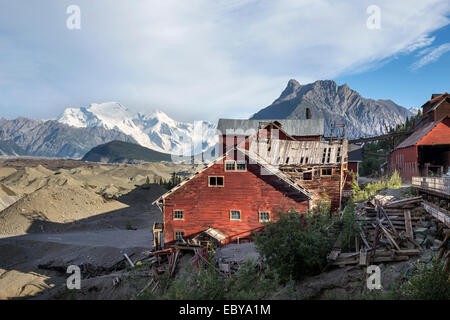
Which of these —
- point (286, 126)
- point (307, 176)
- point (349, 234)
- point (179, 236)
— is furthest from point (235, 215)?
point (286, 126)

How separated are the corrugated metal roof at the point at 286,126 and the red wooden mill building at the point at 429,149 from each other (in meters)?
12.5

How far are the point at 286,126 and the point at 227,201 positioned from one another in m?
29.3

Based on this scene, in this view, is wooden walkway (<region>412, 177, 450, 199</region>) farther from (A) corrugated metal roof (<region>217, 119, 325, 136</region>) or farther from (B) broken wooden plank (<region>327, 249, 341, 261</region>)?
(A) corrugated metal roof (<region>217, 119, 325, 136</region>)

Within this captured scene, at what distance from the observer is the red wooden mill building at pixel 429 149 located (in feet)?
115

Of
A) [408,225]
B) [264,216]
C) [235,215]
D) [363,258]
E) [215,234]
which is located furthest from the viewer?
[235,215]

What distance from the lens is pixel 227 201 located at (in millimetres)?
26312

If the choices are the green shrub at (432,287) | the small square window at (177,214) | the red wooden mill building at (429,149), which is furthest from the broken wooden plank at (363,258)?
the red wooden mill building at (429,149)

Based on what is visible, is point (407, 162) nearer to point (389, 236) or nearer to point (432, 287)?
point (389, 236)

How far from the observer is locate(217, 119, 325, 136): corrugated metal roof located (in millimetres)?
51328

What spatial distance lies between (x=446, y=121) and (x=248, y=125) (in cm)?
2856

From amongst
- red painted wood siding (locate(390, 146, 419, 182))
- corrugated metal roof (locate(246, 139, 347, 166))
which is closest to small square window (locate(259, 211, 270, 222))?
corrugated metal roof (locate(246, 139, 347, 166))
